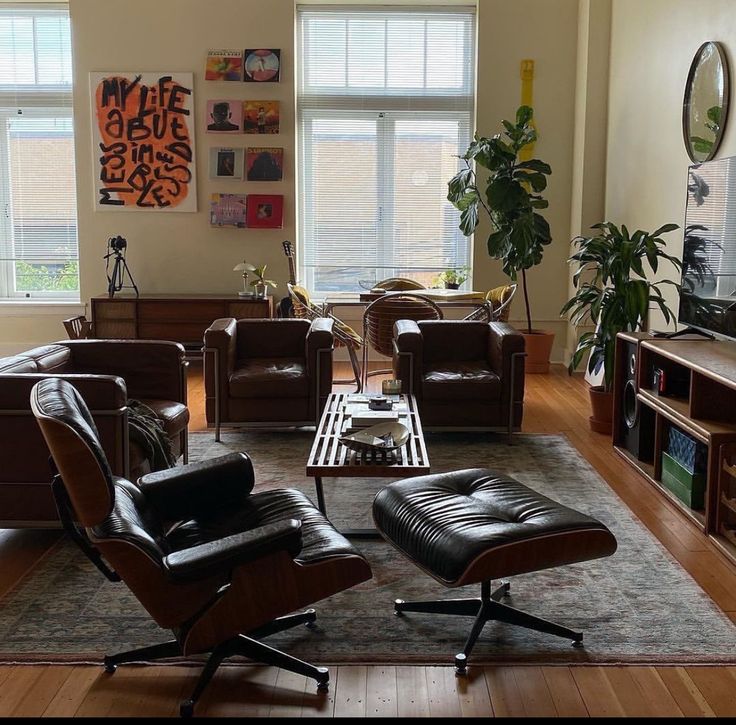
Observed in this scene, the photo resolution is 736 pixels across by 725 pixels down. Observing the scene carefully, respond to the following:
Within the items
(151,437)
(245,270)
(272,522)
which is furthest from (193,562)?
(245,270)

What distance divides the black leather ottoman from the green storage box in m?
1.22

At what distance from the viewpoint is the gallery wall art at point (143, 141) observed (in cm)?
782

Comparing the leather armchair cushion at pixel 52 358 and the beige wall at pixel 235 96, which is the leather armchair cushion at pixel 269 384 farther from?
the beige wall at pixel 235 96

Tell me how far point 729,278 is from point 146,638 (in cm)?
299

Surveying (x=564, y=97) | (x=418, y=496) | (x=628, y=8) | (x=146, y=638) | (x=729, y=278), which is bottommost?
(x=146, y=638)

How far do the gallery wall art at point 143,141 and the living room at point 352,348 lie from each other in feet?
0.10

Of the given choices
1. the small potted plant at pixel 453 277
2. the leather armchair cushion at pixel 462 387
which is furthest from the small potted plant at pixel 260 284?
the leather armchair cushion at pixel 462 387

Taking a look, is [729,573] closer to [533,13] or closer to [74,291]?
[533,13]

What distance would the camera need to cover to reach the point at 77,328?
659cm

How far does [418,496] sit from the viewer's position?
3045mm

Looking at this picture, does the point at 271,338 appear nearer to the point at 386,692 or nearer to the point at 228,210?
the point at 228,210

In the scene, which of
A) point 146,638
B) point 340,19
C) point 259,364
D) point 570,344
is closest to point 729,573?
point 146,638

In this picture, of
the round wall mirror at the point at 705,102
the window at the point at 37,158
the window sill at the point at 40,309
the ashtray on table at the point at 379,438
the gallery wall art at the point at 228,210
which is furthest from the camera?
the window sill at the point at 40,309

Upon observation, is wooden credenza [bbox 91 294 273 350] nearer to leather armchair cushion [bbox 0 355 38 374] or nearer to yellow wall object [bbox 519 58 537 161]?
yellow wall object [bbox 519 58 537 161]
